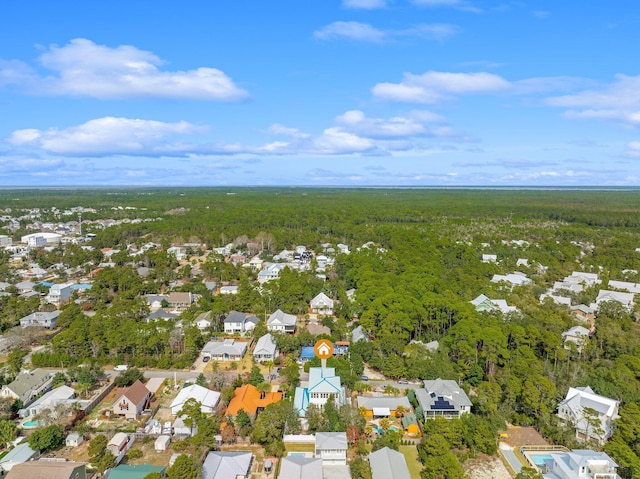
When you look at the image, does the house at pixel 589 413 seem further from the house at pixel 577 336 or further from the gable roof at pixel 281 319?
the gable roof at pixel 281 319

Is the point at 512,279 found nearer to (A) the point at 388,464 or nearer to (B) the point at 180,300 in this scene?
(A) the point at 388,464

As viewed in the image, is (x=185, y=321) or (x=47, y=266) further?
(x=47, y=266)

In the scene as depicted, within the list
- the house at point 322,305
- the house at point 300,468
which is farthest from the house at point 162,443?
the house at point 322,305

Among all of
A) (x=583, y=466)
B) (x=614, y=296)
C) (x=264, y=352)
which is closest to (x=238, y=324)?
(x=264, y=352)

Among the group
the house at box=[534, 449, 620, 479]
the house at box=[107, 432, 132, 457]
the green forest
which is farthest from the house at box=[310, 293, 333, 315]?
the house at box=[534, 449, 620, 479]

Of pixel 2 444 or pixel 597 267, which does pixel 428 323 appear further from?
pixel 597 267

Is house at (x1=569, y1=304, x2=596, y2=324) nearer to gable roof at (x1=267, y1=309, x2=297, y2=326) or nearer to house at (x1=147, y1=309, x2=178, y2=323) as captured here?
gable roof at (x1=267, y1=309, x2=297, y2=326)

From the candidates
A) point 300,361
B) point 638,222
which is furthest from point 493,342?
point 638,222
